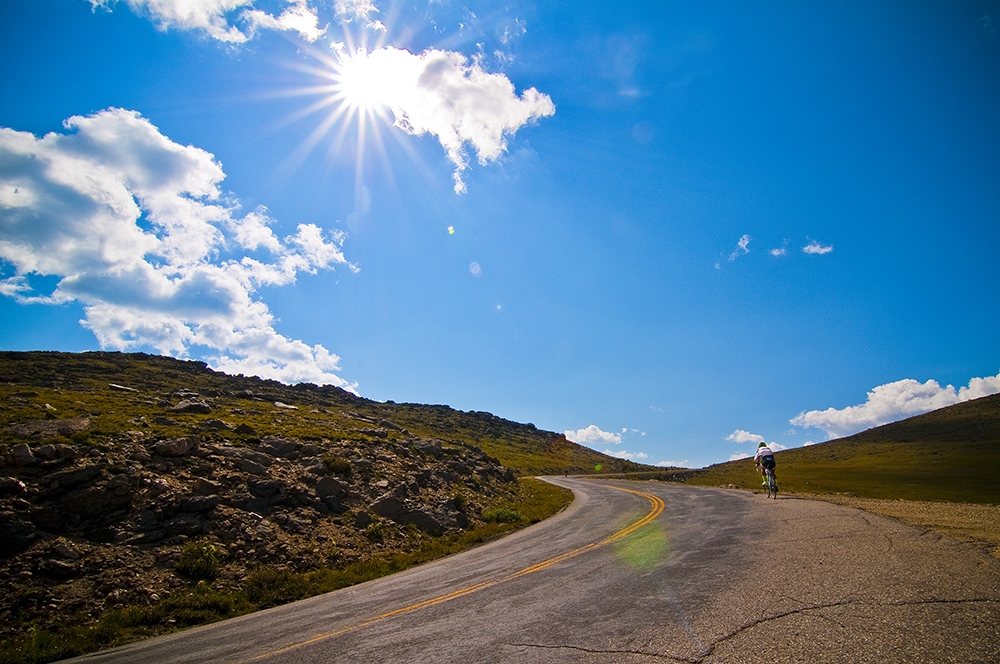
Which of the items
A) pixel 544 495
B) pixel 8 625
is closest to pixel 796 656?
pixel 8 625

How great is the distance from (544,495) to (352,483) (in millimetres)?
19990

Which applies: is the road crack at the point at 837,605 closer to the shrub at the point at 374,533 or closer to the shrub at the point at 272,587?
the shrub at the point at 272,587

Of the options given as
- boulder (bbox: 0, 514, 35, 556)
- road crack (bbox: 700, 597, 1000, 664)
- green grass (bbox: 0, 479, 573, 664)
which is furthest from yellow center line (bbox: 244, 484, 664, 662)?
boulder (bbox: 0, 514, 35, 556)

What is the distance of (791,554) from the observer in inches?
365

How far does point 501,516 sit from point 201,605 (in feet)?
55.1

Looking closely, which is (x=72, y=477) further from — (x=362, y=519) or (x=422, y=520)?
(x=422, y=520)

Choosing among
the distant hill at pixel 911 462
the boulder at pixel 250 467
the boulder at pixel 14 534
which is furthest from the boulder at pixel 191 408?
the distant hill at pixel 911 462

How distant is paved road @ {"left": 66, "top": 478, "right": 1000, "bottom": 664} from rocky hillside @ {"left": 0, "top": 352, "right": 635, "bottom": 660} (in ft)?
13.0

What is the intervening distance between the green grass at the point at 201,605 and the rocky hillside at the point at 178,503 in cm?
52

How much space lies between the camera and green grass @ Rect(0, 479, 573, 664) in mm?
9773

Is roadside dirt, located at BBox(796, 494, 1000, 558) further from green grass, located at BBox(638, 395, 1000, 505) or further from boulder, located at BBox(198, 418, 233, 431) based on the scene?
boulder, located at BBox(198, 418, 233, 431)

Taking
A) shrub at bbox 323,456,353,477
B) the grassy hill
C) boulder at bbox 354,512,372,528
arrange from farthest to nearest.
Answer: the grassy hill → shrub at bbox 323,456,353,477 → boulder at bbox 354,512,372,528

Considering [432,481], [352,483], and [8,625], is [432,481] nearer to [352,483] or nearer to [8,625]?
[352,483]

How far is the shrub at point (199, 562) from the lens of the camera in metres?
13.8
